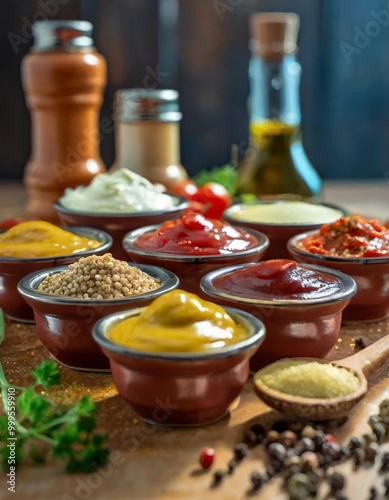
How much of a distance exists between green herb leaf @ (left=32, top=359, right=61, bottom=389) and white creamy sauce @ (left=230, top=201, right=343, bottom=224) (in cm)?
117

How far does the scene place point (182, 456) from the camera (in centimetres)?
179

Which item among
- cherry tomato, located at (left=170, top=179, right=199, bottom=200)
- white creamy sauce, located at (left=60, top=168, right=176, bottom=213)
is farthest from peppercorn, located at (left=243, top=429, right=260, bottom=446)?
cherry tomato, located at (left=170, top=179, right=199, bottom=200)

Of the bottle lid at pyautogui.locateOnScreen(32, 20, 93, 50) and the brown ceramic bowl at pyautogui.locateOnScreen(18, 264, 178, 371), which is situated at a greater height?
the bottle lid at pyautogui.locateOnScreen(32, 20, 93, 50)

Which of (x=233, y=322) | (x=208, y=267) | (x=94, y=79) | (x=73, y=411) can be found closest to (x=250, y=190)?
(x=94, y=79)

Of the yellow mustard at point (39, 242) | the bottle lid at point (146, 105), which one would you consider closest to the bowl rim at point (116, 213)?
the yellow mustard at point (39, 242)

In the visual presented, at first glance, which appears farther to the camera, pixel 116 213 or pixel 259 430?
pixel 116 213

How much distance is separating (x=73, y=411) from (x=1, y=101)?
3.83m

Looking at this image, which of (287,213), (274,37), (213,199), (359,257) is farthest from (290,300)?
(274,37)

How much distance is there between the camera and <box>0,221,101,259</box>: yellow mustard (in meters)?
2.58

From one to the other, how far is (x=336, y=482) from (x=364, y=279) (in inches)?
40.9

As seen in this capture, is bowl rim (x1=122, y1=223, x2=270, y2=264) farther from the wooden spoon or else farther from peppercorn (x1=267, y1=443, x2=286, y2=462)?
peppercorn (x1=267, y1=443, x2=286, y2=462)

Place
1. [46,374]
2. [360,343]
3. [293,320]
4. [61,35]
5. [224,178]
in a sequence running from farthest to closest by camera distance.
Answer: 1. [224,178]
2. [61,35]
3. [360,343]
4. [293,320]
5. [46,374]

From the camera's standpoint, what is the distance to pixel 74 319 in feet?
7.29

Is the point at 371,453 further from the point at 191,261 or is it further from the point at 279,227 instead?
the point at 279,227
